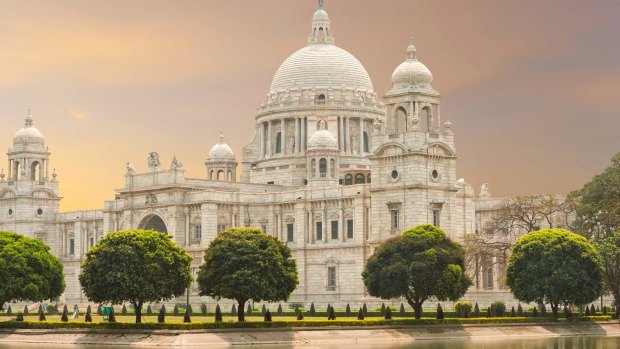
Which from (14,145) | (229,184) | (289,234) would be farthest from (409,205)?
(14,145)

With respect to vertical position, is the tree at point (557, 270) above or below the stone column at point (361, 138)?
below

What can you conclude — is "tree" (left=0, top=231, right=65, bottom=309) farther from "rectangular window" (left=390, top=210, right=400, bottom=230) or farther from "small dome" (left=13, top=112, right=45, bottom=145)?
"small dome" (left=13, top=112, right=45, bottom=145)

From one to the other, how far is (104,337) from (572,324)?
1353 inches

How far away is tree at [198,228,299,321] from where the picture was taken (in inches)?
3644

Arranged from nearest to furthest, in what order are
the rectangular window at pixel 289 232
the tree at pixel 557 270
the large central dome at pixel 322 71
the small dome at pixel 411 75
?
the tree at pixel 557 270
the small dome at pixel 411 75
the rectangular window at pixel 289 232
the large central dome at pixel 322 71

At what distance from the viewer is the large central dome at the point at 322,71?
528ft

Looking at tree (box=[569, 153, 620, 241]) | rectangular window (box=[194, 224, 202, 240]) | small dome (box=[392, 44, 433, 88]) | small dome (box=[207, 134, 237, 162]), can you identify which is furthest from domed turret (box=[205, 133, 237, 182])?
tree (box=[569, 153, 620, 241])

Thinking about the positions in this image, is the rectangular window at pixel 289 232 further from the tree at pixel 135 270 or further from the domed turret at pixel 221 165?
the tree at pixel 135 270

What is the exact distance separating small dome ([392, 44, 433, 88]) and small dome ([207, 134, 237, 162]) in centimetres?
3948

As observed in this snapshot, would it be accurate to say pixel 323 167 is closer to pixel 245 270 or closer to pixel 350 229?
pixel 350 229

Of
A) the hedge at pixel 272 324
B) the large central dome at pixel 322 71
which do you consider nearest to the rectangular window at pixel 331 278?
the large central dome at pixel 322 71

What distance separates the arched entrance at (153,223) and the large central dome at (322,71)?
26.1m

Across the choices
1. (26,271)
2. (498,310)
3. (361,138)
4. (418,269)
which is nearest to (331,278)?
(361,138)

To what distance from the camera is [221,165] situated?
160250 millimetres
